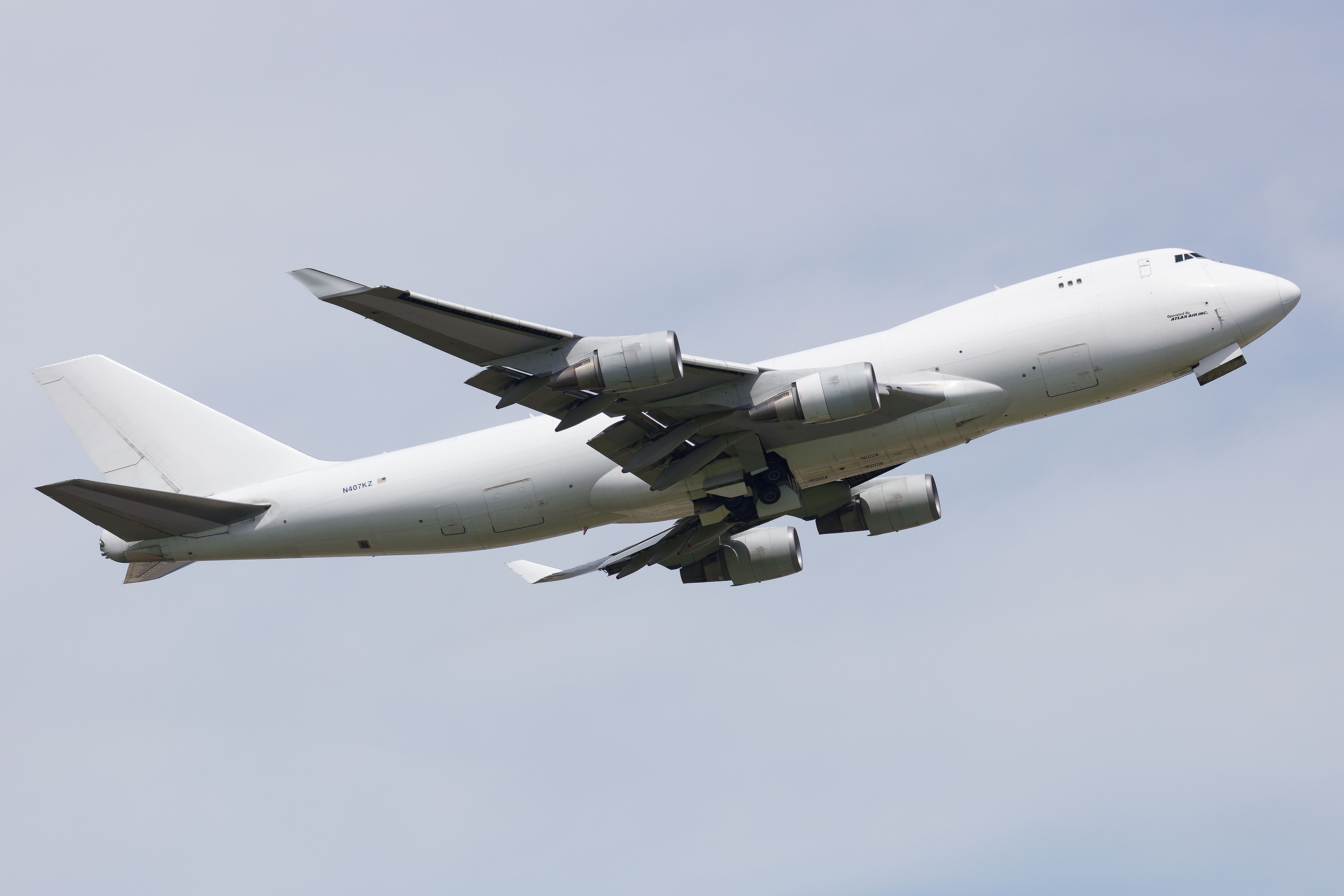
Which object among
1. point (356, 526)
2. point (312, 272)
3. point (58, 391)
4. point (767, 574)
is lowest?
point (767, 574)

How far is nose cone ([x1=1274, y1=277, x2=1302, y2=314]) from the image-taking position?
102 ft

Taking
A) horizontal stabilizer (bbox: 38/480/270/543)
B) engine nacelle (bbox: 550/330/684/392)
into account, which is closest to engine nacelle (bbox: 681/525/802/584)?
engine nacelle (bbox: 550/330/684/392)

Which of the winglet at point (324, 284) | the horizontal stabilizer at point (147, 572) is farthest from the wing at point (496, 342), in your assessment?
the horizontal stabilizer at point (147, 572)

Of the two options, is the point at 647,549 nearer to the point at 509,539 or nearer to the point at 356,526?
the point at 509,539

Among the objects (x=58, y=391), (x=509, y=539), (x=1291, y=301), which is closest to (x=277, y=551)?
(x=509, y=539)

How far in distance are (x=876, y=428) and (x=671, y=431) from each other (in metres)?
5.22

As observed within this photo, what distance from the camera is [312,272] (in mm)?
25531

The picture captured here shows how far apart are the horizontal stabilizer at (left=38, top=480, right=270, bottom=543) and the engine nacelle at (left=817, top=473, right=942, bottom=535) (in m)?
17.4

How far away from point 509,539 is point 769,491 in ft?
24.2

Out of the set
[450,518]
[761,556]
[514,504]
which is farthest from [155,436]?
[761,556]

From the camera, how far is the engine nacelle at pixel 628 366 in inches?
1092

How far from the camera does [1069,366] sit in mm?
30703

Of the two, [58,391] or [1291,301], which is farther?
[58,391]

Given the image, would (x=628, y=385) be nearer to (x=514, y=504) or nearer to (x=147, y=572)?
(x=514, y=504)
